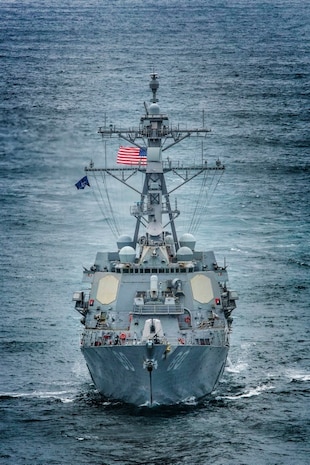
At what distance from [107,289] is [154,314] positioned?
3.77 metres

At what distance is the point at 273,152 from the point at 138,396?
50.3 meters

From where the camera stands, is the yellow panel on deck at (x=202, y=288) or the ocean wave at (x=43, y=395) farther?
the yellow panel on deck at (x=202, y=288)

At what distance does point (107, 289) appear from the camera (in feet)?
182

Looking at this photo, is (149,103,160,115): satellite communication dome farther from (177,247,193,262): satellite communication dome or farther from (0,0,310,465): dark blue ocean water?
(0,0,310,465): dark blue ocean water

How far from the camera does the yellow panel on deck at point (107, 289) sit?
54.9 metres

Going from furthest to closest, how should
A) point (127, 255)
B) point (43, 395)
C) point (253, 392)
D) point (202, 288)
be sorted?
1. point (127, 255)
2. point (202, 288)
3. point (253, 392)
4. point (43, 395)

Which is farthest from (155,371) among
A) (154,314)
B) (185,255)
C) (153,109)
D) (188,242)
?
(153,109)

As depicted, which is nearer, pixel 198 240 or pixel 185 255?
pixel 185 255

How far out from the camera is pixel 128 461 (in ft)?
150

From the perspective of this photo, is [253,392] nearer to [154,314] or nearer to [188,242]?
[154,314]

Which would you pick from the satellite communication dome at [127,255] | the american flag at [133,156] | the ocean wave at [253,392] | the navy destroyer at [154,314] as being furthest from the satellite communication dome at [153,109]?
the ocean wave at [253,392]

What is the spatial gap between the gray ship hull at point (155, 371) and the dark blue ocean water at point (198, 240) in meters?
0.80

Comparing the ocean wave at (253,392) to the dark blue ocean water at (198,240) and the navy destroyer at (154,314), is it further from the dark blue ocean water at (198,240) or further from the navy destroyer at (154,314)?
the navy destroyer at (154,314)

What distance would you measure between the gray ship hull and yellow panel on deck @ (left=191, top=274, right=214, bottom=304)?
10.2 ft
